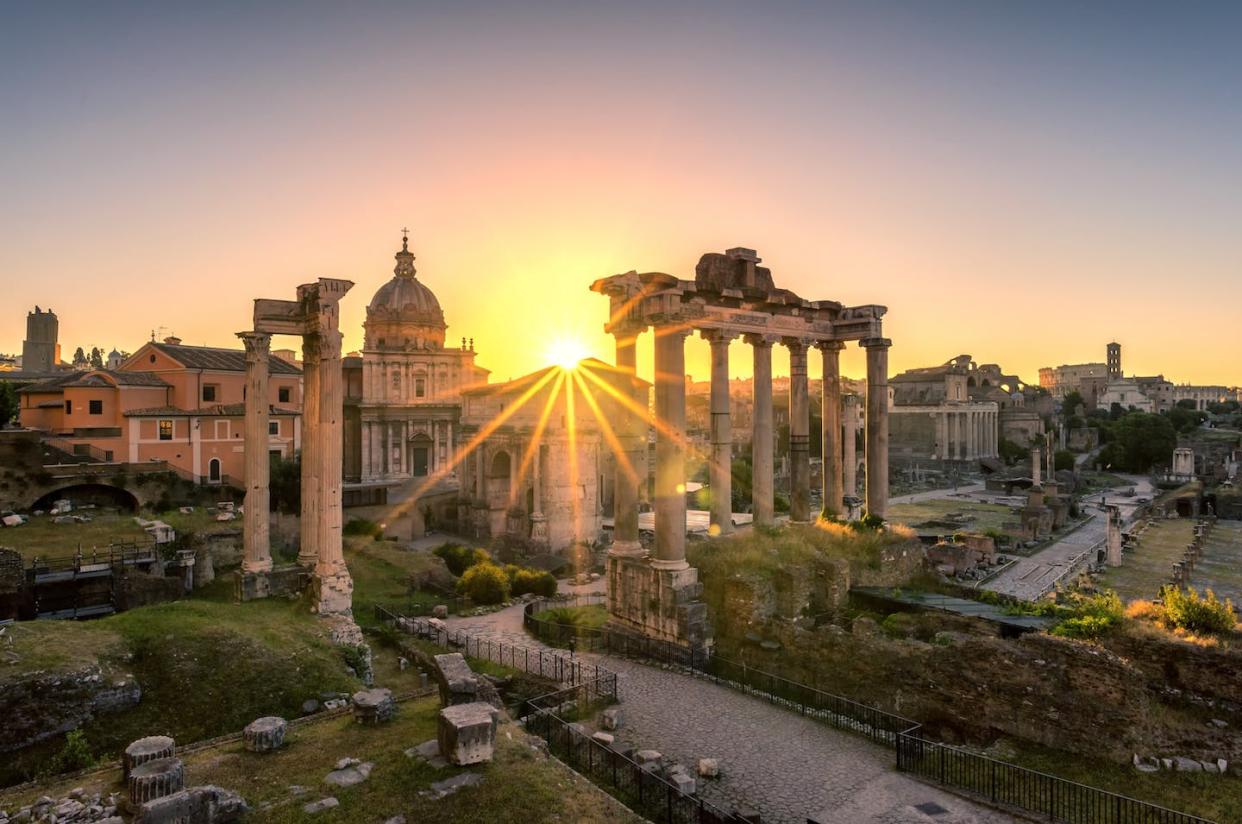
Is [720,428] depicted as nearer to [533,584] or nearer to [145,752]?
[533,584]

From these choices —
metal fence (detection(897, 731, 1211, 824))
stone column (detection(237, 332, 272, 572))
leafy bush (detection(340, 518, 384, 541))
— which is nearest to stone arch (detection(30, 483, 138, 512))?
leafy bush (detection(340, 518, 384, 541))

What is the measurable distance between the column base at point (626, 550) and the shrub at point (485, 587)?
9100 mm

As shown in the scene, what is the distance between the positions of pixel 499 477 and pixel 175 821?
35.4 meters

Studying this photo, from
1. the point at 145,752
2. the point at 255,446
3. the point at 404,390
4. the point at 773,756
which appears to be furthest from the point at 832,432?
the point at 404,390

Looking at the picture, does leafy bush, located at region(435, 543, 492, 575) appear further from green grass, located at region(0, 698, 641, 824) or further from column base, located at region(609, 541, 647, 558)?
green grass, located at region(0, 698, 641, 824)

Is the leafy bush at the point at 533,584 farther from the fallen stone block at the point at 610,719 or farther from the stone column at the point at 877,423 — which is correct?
the fallen stone block at the point at 610,719

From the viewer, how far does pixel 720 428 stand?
19266 mm

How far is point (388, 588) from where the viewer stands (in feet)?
88.0

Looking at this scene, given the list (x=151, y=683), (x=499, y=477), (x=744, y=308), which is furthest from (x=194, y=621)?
(x=499, y=477)

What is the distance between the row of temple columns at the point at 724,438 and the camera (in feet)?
56.9

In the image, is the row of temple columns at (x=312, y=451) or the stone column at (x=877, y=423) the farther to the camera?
the stone column at (x=877, y=423)

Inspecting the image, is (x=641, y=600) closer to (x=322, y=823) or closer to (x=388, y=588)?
(x=322, y=823)

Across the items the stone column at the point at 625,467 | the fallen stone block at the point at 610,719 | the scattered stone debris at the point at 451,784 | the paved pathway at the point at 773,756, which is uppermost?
the stone column at the point at 625,467

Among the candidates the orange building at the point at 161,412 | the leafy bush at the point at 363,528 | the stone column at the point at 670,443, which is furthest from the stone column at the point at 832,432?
the orange building at the point at 161,412
